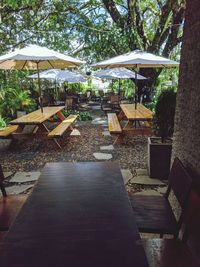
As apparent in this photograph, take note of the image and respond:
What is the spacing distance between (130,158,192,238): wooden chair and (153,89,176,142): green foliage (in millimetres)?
2162

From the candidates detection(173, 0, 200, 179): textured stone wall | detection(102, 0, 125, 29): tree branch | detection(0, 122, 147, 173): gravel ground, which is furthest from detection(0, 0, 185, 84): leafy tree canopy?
detection(173, 0, 200, 179): textured stone wall

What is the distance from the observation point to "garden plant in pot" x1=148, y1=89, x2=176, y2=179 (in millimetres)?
4711

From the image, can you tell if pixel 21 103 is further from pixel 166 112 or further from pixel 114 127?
pixel 166 112

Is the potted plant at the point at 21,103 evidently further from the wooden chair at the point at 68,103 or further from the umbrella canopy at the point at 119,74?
the umbrella canopy at the point at 119,74

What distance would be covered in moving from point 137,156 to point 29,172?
7.78 feet

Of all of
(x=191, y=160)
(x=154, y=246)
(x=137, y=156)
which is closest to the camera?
(x=154, y=246)

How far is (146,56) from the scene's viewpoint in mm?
6234

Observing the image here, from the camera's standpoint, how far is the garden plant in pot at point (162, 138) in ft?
15.5

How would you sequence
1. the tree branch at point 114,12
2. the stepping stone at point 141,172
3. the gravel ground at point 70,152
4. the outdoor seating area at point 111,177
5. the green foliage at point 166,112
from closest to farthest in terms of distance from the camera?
1. the outdoor seating area at point 111,177
2. the green foliage at point 166,112
3. the stepping stone at point 141,172
4. the gravel ground at point 70,152
5. the tree branch at point 114,12

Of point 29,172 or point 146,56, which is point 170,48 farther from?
point 29,172

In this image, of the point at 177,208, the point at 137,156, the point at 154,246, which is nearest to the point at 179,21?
the point at 137,156

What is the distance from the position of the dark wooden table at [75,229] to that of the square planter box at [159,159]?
2.22 m

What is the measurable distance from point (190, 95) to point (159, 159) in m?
2.21

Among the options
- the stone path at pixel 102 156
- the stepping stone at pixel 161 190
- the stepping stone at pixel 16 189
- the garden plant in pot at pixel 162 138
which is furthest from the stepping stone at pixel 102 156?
the stepping stone at pixel 16 189
